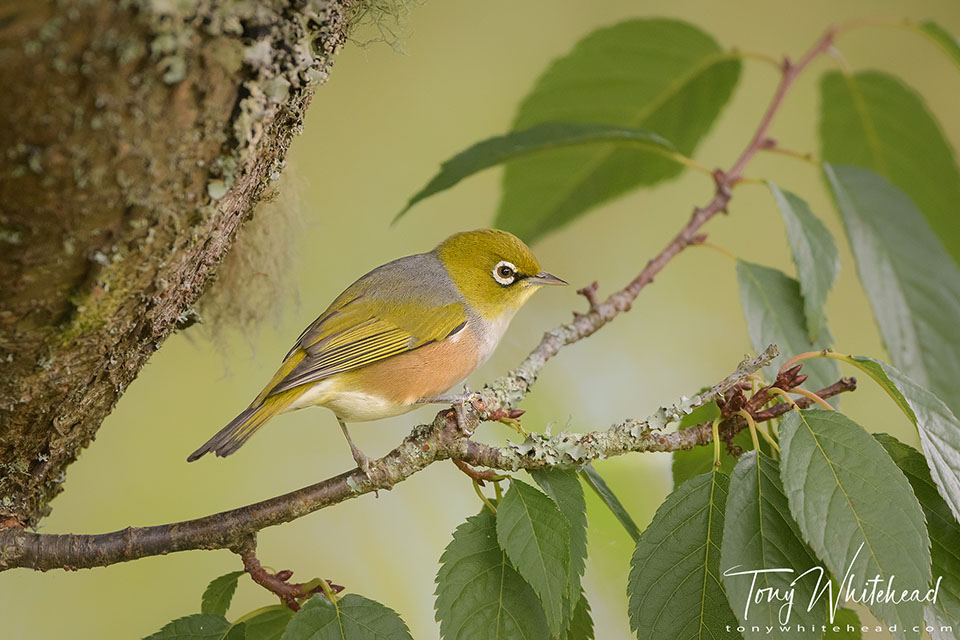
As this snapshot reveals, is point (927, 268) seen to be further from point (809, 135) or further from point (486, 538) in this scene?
point (809, 135)

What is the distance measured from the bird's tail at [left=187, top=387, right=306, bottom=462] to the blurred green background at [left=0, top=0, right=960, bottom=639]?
0.64 metres

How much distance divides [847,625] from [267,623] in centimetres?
91

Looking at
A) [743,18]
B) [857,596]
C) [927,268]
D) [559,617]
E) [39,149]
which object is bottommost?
[857,596]

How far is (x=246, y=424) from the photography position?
1.06 metres

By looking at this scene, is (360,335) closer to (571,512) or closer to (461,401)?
(461,401)

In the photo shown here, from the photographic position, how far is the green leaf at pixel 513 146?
1601 mm

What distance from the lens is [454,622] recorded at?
1.11 metres

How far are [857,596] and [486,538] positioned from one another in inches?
19.9

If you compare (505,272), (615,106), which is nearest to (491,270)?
(505,272)

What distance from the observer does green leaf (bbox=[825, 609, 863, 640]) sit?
1.21 metres

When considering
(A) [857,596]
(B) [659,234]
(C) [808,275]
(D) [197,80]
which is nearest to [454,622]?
(A) [857,596]

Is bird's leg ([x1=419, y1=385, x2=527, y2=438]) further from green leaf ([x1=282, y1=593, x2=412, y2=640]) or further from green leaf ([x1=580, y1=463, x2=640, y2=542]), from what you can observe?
green leaf ([x1=282, y1=593, x2=412, y2=640])

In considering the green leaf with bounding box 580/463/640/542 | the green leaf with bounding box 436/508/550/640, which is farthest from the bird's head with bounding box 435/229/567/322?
the green leaf with bounding box 436/508/550/640
